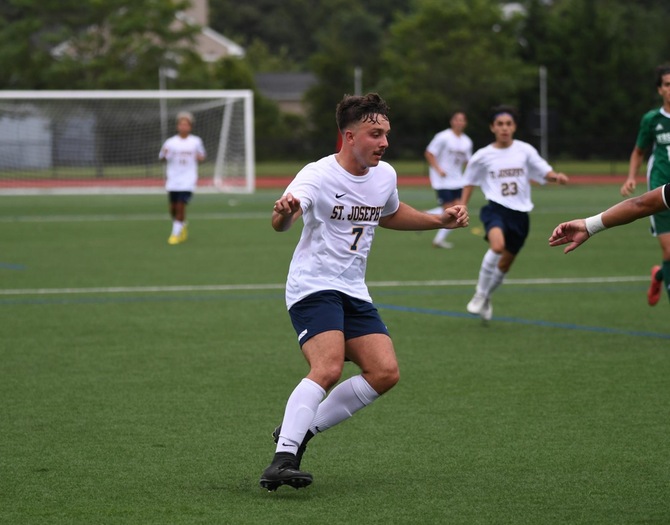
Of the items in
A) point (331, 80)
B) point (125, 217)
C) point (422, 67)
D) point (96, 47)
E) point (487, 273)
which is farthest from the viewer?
point (331, 80)

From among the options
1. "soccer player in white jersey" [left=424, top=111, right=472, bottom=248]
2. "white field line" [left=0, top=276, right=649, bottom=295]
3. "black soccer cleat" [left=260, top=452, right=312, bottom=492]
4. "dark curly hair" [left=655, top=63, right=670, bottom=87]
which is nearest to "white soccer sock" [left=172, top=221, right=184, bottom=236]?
"soccer player in white jersey" [left=424, top=111, right=472, bottom=248]

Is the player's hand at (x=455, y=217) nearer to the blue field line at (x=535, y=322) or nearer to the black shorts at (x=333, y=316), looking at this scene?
the black shorts at (x=333, y=316)

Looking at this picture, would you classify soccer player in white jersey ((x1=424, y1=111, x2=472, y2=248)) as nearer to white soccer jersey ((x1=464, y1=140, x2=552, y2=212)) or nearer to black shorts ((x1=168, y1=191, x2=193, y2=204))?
black shorts ((x1=168, y1=191, x2=193, y2=204))

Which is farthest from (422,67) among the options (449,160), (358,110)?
(358,110)

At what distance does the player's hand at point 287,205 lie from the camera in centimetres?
521

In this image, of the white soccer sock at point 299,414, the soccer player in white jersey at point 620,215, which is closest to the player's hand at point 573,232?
the soccer player in white jersey at point 620,215

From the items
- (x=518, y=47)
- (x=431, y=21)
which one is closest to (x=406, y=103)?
(x=431, y=21)

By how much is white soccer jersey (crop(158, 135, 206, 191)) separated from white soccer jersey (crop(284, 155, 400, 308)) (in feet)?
49.1

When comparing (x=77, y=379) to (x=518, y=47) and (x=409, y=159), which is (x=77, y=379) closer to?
(x=409, y=159)

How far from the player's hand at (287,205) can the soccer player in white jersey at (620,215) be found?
1190mm

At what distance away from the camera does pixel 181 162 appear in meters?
20.8

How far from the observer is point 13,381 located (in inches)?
328

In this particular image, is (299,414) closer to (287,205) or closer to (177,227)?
(287,205)

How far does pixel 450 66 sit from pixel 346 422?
53.3 metres
